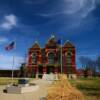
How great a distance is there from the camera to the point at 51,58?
65.9 meters

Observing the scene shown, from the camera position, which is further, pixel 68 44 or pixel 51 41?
pixel 51 41

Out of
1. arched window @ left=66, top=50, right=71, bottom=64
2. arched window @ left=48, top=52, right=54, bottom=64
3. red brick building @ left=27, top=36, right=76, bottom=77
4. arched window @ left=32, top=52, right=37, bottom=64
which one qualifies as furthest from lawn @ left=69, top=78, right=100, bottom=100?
arched window @ left=32, top=52, right=37, bottom=64

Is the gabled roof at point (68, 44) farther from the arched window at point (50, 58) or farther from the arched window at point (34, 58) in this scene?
the arched window at point (34, 58)

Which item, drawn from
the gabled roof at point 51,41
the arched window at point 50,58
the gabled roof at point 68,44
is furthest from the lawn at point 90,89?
the gabled roof at point 51,41

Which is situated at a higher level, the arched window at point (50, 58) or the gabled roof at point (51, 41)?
the gabled roof at point (51, 41)

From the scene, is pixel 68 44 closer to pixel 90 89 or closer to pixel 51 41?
pixel 51 41

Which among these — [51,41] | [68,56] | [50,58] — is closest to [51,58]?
[50,58]

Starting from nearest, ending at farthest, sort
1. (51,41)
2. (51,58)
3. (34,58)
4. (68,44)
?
(68,44) → (51,58) → (51,41) → (34,58)

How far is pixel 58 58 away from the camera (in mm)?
65188

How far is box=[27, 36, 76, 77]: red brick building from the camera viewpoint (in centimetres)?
6438

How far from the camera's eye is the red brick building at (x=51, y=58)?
6438 cm

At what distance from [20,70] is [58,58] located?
1168 cm

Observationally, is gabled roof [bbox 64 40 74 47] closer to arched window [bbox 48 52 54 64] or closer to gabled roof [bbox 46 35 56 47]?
gabled roof [bbox 46 35 56 47]

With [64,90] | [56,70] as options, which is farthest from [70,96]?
[56,70]
